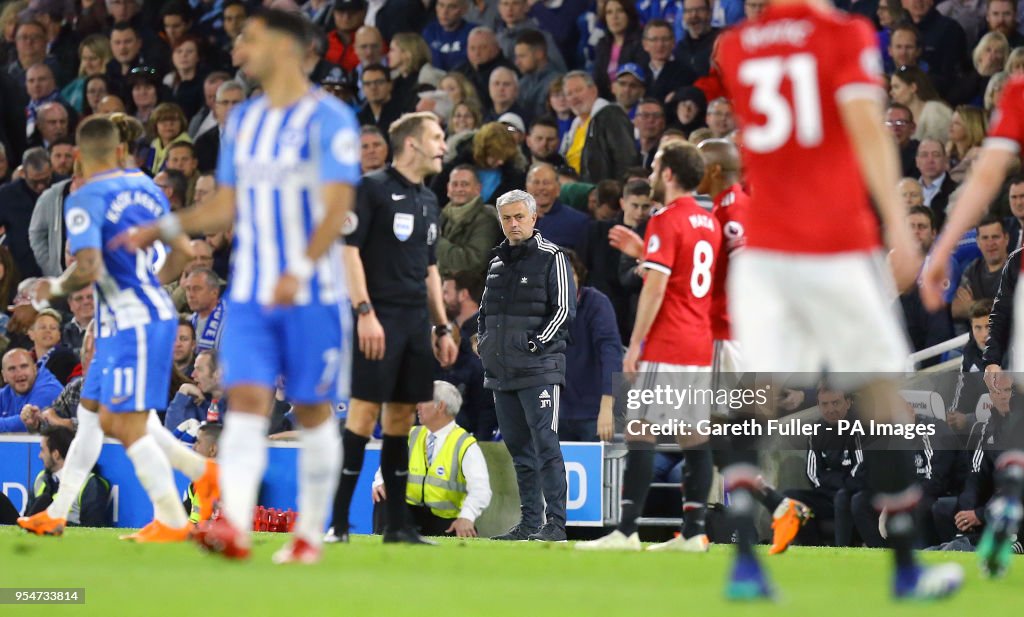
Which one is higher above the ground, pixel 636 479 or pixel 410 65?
pixel 410 65

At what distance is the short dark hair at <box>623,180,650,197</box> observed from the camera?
14.5 metres

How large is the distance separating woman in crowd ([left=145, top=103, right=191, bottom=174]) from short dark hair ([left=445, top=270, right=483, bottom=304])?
18.1ft

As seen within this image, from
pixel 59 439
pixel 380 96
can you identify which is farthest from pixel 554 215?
pixel 59 439

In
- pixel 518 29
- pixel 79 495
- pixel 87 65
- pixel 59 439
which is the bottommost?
pixel 79 495

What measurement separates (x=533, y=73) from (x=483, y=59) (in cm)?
57

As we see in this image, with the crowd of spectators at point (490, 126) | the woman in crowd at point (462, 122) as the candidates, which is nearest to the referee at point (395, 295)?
the crowd of spectators at point (490, 126)

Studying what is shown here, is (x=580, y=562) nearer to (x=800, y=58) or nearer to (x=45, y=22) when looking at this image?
(x=800, y=58)

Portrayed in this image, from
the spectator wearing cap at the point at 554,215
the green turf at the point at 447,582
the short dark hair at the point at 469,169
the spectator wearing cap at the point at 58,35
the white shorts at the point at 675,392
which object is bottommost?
the green turf at the point at 447,582

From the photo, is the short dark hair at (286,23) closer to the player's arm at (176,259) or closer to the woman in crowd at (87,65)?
the player's arm at (176,259)

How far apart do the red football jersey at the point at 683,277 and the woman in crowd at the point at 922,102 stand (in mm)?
5938

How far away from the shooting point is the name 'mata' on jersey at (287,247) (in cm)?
Result: 722

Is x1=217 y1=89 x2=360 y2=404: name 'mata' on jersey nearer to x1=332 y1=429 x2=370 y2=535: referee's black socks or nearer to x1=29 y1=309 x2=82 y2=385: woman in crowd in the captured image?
x1=332 y1=429 x2=370 y2=535: referee's black socks

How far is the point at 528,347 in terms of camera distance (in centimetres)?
1219

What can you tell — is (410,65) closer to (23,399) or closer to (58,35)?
(23,399)
